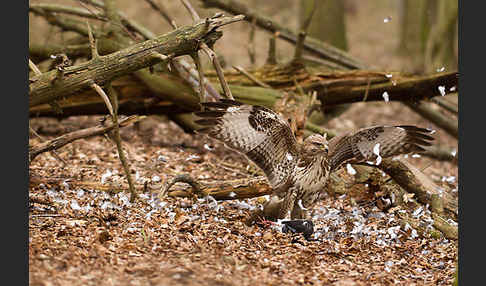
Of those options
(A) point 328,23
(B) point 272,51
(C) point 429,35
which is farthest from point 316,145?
(C) point 429,35

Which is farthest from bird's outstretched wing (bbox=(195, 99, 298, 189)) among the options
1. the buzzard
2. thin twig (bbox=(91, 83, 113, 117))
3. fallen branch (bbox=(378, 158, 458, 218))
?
fallen branch (bbox=(378, 158, 458, 218))

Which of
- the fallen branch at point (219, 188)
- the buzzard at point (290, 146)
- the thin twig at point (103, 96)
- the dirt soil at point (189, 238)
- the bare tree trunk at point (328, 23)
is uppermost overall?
the bare tree trunk at point (328, 23)

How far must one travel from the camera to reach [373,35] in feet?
52.9

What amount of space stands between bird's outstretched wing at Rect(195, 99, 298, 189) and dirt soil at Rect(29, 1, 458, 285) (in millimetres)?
561

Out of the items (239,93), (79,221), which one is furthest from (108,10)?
(79,221)

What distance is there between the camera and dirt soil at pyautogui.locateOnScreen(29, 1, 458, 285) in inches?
121

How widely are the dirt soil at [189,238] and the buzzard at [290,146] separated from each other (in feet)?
1.14

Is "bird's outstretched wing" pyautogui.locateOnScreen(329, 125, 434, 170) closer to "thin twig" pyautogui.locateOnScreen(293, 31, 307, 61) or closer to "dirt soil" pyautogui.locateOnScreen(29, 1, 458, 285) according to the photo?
"dirt soil" pyautogui.locateOnScreen(29, 1, 458, 285)

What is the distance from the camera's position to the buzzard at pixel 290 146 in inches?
133

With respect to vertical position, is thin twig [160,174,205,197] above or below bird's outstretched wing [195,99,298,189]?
below

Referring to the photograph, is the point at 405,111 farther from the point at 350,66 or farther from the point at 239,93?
the point at 239,93

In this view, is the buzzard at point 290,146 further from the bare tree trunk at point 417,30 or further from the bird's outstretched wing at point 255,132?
the bare tree trunk at point 417,30

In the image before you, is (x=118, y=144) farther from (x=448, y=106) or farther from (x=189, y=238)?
(x=448, y=106)

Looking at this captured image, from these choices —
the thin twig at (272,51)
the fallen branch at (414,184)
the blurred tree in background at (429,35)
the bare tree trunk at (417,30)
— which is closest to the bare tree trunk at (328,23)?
the blurred tree in background at (429,35)
